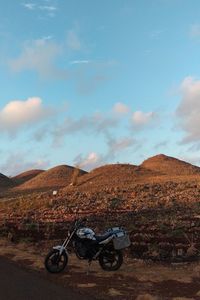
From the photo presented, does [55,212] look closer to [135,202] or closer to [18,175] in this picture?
→ [135,202]

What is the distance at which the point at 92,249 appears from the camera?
1385 cm

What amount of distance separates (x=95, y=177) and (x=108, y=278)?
5475cm

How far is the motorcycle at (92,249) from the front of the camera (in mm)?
13664

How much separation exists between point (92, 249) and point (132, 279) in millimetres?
1508

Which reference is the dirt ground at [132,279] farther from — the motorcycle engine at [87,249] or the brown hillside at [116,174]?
the brown hillside at [116,174]

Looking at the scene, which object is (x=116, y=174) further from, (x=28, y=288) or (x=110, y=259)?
(x=28, y=288)

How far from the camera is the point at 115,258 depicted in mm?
14000

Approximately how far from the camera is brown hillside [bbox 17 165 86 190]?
79.5 m

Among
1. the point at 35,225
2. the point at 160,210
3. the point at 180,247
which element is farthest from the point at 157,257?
the point at 160,210

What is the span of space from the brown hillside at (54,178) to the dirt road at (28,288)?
209 feet

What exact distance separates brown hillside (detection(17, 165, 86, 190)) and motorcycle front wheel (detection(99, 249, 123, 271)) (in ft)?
207

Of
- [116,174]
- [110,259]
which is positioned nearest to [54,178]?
[116,174]

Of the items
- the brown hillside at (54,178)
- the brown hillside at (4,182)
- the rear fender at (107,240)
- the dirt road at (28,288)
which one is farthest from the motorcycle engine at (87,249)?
the brown hillside at (4,182)

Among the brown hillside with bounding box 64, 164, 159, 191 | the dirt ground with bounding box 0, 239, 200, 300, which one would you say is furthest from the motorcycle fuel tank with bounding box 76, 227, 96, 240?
the brown hillside with bounding box 64, 164, 159, 191
